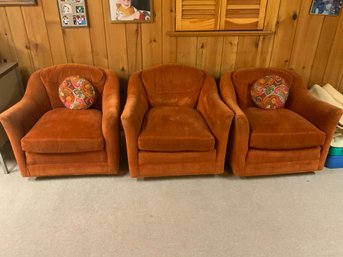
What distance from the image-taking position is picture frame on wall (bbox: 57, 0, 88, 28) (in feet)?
7.48

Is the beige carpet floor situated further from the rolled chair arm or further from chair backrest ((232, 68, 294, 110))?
chair backrest ((232, 68, 294, 110))

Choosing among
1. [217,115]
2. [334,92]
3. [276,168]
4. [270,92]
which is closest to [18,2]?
[217,115]

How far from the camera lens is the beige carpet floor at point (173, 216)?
163 cm

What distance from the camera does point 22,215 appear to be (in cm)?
184

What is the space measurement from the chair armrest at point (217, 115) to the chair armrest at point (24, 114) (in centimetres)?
140

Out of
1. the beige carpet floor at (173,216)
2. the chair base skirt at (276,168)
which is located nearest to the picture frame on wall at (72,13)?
the beige carpet floor at (173,216)

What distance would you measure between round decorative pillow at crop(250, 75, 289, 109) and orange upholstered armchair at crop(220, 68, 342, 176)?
0.08m

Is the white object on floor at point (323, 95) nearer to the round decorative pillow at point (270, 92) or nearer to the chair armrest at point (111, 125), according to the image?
the round decorative pillow at point (270, 92)

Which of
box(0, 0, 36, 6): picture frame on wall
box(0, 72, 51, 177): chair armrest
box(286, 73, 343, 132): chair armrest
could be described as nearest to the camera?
box(0, 72, 51, 177): chair armrest

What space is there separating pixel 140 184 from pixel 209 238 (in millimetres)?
712

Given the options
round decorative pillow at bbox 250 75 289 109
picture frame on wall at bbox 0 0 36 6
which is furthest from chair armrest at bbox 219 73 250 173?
picture frame on wall at bbox 0 0 36 6

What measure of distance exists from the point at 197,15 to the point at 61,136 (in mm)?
1531

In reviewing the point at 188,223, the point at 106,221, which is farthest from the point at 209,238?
the point at 106,221

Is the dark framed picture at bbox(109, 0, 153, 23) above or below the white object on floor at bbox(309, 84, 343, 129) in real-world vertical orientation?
above
